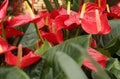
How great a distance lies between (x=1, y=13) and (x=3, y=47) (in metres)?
0.09

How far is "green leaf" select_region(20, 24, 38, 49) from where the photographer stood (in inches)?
26.6

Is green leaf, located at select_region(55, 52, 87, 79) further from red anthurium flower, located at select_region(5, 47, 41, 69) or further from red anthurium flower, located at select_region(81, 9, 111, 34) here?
red anthurium flower, located at select_region(81, 9, 111, 34)

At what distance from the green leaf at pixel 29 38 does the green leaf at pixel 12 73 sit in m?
0.19

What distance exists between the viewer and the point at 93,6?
74cm

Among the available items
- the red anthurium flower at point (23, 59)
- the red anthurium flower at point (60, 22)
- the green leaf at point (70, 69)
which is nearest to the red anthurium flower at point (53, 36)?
the red anthurium flower at point (60, 22)

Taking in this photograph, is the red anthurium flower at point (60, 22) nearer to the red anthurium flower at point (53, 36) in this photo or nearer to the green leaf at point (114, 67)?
the red anthurium flower at point (53, 36)

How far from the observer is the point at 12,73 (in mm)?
457

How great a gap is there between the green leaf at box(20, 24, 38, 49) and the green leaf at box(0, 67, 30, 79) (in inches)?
7.5

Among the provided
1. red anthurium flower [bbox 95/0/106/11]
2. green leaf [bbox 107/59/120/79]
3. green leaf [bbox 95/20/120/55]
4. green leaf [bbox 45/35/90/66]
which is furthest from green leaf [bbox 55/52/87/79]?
red anthurium flower [bbox 95/0/106/11]

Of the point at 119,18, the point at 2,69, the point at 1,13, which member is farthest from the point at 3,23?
the point at 119,18

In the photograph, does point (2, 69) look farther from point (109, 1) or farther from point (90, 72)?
point (109, 1)

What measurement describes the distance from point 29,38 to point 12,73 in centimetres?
25

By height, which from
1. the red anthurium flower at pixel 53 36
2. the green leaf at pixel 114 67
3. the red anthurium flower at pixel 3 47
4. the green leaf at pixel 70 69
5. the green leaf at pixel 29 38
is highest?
the green leaf at pixel 70 69

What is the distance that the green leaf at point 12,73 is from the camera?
0.45 metres
